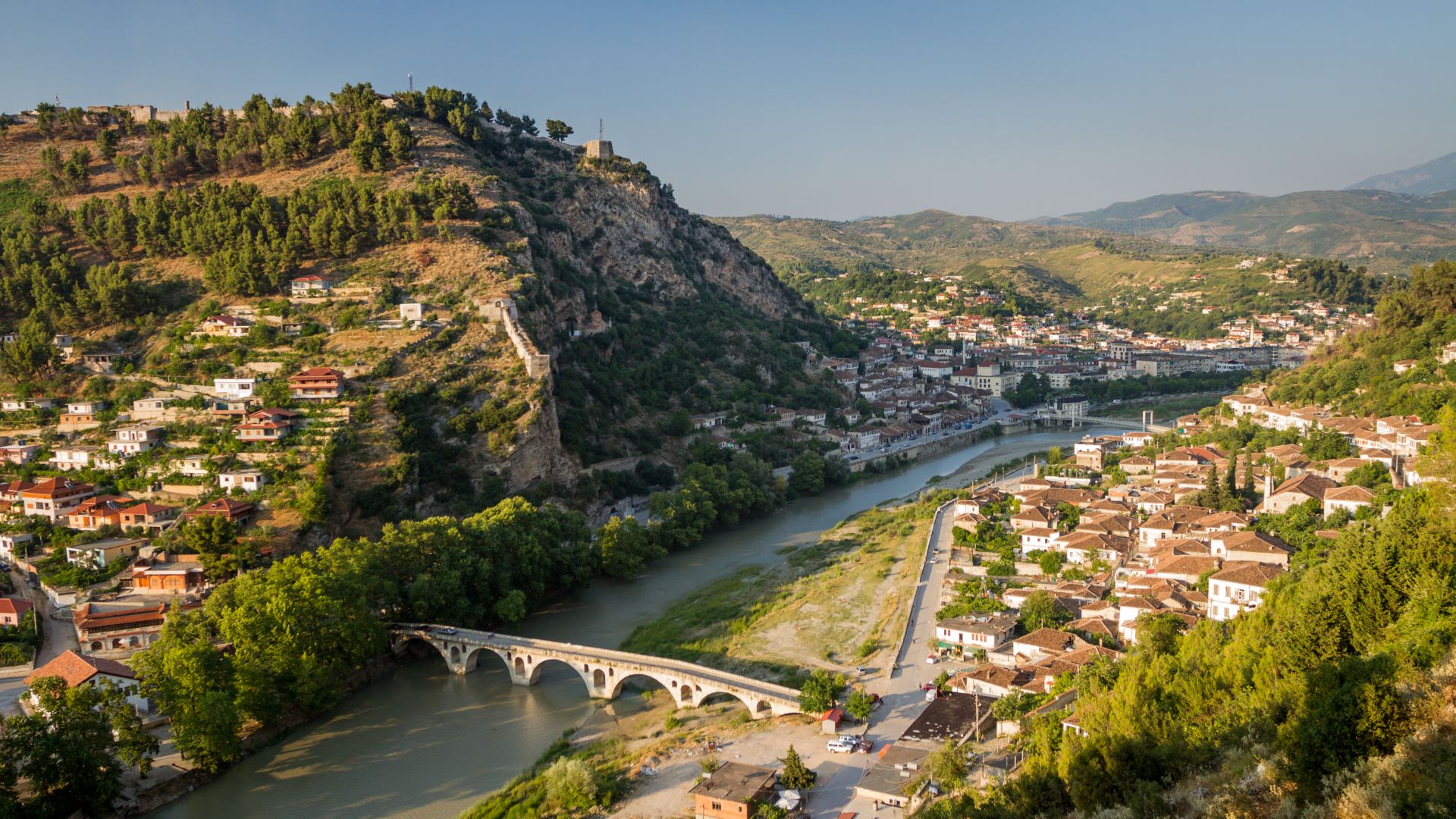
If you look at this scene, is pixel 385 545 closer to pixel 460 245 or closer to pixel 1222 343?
pixel 460 245

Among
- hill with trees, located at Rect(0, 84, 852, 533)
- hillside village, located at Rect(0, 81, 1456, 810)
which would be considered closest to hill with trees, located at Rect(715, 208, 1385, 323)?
hillside village, located at Rect(0, 81, 1456, 810)

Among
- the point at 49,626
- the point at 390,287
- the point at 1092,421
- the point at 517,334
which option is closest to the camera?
the point at 49,626

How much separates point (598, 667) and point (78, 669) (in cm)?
938

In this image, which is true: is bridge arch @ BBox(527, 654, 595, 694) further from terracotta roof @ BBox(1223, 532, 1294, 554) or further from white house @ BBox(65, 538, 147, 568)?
terracotta roof @ BBox(1223, 532, 1294, 554)

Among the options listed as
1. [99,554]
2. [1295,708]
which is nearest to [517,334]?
[99,554]

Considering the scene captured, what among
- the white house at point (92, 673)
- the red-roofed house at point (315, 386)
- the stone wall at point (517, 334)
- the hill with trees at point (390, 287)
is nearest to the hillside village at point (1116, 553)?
the white house at point (92, 673)

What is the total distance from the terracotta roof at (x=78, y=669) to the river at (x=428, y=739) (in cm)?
299

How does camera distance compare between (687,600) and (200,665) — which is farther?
(687,600)

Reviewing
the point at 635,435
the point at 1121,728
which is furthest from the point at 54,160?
the point at 1121,728

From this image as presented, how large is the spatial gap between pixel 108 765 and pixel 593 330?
28.9m

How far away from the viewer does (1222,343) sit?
7369cm

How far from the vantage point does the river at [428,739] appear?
1606cm

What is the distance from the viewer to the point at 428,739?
1823cm

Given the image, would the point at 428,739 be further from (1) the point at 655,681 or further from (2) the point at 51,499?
(2) the point at 51,499
